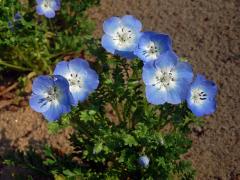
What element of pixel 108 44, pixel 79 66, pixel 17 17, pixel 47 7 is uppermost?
pixel 47 7

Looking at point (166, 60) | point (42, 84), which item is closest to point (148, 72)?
point (166, 60)

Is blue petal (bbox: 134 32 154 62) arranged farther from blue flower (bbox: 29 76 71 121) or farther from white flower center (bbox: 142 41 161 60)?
blue flower (bbox: 29 76 71 121)

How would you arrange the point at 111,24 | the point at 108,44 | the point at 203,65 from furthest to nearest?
the point at 203,65 < the point at 111,24 < the point at 108,44

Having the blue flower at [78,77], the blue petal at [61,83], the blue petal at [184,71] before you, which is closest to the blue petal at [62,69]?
the blue flower at [78,77]

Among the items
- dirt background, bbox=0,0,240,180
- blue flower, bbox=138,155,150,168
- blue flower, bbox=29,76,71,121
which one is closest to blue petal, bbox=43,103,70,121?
blue flower, bbox=29,76,71,121

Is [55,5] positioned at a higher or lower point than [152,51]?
higher

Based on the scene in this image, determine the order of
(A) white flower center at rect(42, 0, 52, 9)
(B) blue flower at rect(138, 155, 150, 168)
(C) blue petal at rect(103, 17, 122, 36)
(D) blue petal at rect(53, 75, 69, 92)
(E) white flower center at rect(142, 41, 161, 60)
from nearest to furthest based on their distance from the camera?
(D) blue petal at rect(53, 75, 69, 92) → (E) white flower center at rect(142, 41, 161, 60) → (B) blue flower at rect(138, 155, 150, 168) → (C) blue petal at rect(103, 17, 122, 36) → (A) white flower center at rect(42, 0, 52, 9)

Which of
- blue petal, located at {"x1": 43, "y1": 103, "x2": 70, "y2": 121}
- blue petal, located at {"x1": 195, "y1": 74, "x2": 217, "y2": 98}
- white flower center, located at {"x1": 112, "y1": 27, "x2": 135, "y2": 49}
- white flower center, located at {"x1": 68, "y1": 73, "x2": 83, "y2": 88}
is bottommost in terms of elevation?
blue petal, located at {"x1": 43, "y1": 103, "x2": 70, "y2": 121}

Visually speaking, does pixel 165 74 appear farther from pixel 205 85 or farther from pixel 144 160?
pixel 144 160
